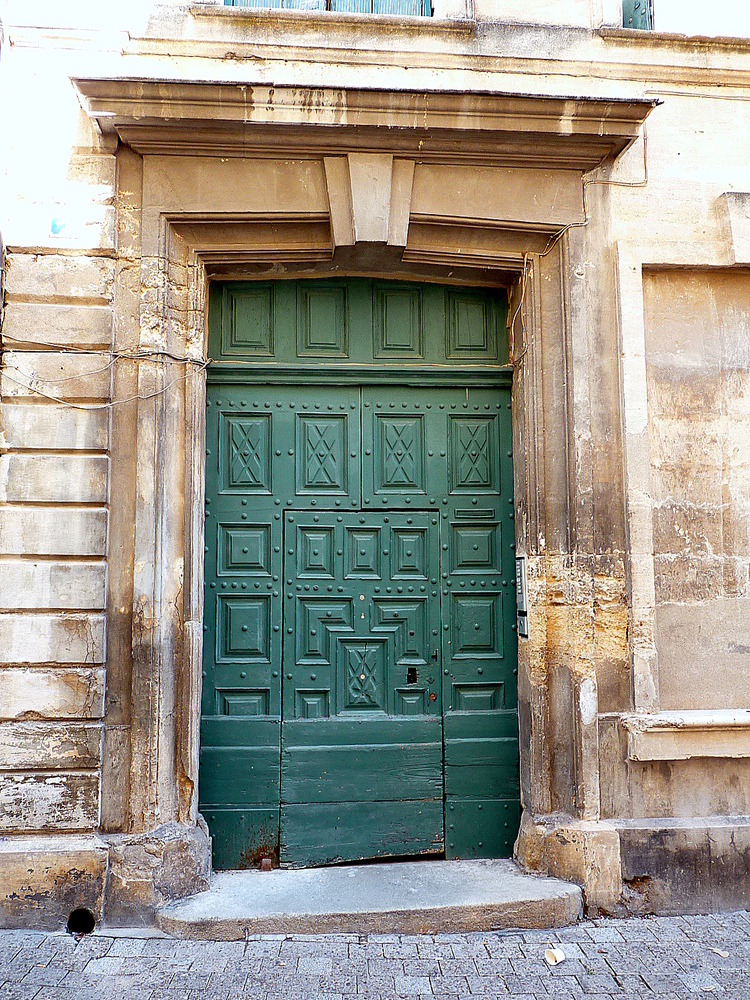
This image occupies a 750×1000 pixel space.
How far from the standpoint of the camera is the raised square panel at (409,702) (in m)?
4.38

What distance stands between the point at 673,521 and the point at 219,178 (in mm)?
3042

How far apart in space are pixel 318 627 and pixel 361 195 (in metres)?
2.34

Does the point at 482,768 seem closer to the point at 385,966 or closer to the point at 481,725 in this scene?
the point at 481,725

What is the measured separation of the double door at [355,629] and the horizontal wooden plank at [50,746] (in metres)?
0.63

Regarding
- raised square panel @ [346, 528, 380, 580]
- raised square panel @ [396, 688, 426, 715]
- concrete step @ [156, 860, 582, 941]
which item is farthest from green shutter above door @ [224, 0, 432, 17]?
concrete step @ [156, 860, 582, 941]

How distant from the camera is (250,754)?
4.25m

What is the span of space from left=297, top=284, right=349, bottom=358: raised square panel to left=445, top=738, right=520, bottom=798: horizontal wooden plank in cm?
232

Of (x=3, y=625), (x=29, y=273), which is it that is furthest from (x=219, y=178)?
(x=3, y=625)

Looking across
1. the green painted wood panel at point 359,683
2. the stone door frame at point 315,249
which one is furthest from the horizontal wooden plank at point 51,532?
the green painted wood panel at point 359,683

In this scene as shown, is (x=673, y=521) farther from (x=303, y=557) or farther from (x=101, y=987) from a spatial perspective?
(x=101, y=987)

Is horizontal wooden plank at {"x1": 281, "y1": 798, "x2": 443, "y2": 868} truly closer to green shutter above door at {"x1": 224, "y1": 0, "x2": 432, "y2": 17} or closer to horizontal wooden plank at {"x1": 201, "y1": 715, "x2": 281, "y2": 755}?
horizontal wooden plank at {"x1": 201, "y1": 715, "x2": 281, "y2": 755}

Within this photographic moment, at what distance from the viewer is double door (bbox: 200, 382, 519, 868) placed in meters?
4.26

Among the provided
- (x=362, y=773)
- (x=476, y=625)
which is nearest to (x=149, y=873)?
(x=362, y=773)

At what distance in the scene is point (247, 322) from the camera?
4473 mm
